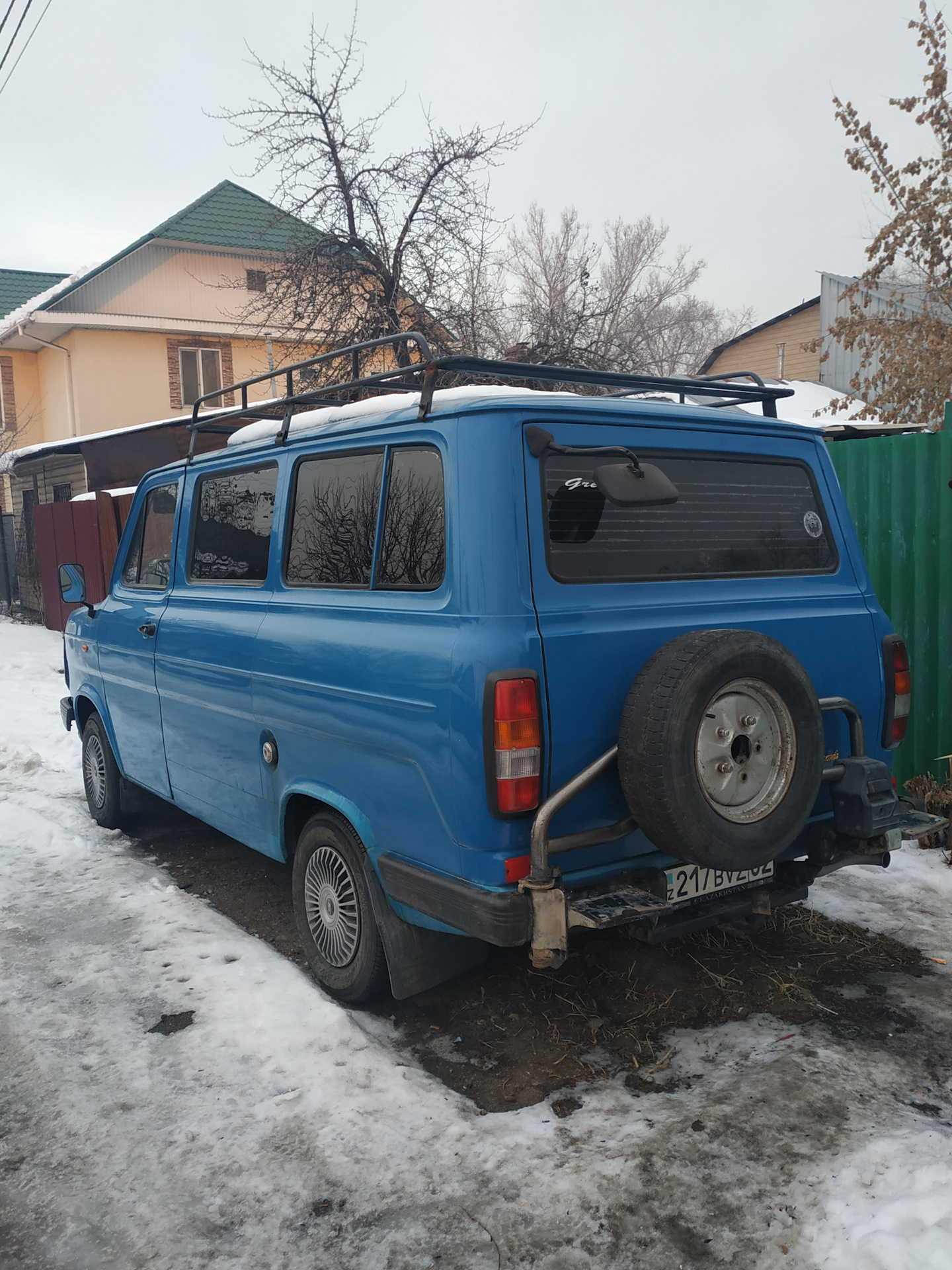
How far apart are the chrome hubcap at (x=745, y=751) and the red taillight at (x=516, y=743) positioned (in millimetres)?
471

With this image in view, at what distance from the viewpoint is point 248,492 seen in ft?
13.7

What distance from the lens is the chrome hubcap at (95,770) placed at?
5797 millimetres

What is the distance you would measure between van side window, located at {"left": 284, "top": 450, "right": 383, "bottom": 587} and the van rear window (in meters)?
0.72

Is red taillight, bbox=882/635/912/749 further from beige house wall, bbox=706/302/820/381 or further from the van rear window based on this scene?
beige house wall, bbox=706/302/820/381

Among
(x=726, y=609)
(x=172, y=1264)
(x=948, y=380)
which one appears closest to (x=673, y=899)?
(x=726, y=609)

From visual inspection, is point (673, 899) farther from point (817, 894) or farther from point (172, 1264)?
point (817, 894)

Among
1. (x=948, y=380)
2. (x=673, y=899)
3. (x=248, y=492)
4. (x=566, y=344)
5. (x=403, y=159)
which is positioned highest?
(x=403, y=159)

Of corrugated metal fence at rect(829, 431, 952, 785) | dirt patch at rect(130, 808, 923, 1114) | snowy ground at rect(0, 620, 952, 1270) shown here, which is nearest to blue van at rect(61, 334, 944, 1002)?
dirt patch at rect(130, 808, 923, 1114)

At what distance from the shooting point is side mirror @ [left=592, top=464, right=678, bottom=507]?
278cm

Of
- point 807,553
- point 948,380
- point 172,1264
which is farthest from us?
point 948,380

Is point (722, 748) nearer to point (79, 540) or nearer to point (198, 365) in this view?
point (79, 540)

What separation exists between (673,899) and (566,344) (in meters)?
10.7

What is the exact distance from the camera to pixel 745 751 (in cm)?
289

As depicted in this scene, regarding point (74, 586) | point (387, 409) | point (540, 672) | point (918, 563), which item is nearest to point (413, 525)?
point (387, 409)
